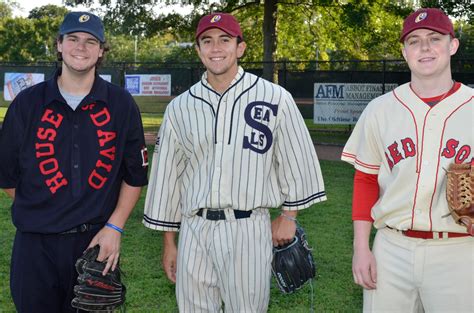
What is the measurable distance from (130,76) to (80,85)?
1716cm

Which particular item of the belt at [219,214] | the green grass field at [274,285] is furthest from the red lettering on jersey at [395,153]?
the green grass field at [274,285]

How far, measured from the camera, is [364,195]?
300cm

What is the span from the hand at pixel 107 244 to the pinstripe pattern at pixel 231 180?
9.5 inches

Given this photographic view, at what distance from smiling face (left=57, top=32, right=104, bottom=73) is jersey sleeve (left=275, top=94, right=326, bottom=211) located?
99 cm

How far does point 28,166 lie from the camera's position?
320 cm

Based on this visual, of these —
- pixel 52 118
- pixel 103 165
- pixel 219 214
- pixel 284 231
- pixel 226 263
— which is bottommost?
pixel 226 263

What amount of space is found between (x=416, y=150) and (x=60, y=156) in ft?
5.53

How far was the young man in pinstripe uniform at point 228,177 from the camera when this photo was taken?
319 cm

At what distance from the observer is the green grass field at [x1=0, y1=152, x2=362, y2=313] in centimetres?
529

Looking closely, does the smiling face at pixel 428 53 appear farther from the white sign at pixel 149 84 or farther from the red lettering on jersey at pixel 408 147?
the white sign at pixel 149 84

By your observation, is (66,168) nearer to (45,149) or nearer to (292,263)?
(45,149)

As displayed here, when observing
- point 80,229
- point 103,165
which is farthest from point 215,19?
point 80,229

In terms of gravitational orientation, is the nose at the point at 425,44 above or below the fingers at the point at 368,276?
above

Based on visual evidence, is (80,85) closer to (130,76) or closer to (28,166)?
(28,166)
